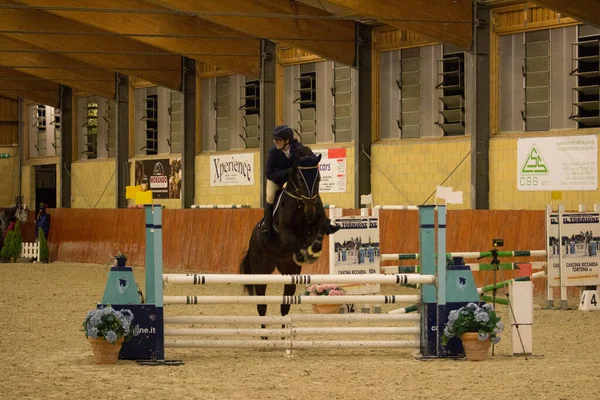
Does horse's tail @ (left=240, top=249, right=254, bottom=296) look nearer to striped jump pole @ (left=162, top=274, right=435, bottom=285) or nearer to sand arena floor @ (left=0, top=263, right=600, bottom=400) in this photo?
sand arena floor @ (left=0, top=263, right=600, bottom=400)

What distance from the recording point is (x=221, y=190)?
27.1m

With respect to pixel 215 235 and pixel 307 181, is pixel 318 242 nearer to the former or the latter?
pixel 307 181

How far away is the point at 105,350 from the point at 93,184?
940 inches

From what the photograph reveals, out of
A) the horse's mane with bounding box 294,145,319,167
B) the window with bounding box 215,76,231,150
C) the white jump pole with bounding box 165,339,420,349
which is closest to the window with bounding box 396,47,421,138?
the window with bounding box 215,76,231,150

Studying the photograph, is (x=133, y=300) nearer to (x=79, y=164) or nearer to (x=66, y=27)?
(x=66, y=27)

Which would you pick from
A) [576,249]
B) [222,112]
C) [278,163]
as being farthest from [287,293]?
[222,112]

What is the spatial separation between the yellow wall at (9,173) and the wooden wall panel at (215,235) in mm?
7342

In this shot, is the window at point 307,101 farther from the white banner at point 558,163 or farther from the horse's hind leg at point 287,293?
the horse's hind leg at point 287,293

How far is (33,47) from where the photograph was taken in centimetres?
3025

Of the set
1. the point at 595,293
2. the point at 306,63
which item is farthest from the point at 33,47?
the point at 595,293

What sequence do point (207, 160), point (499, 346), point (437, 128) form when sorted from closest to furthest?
point (499, 346) → point (437, 128) → point (207, 160)

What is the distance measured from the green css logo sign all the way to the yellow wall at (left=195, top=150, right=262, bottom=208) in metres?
7.70

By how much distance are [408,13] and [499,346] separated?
10098 mm

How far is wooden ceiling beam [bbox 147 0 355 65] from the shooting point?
882 inches
